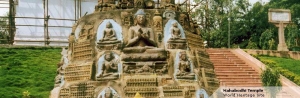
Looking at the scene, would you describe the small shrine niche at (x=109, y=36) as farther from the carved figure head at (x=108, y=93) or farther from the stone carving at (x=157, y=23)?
the carved figure head at (x=108, y=93)

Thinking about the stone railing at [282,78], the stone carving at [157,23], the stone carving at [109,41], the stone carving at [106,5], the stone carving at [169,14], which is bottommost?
the stone railing at [282,78]

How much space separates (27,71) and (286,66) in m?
11.7

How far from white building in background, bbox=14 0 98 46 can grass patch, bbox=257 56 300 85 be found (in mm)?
9677

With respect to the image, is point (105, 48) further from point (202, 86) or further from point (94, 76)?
point (202, 86)

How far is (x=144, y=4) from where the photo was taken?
30.0ft

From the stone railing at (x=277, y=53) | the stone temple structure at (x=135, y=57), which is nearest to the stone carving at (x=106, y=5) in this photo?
the stone temple structure at (x=135, y=57)

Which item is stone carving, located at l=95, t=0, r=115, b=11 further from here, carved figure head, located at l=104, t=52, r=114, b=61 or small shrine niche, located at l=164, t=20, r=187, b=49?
small shrine niche, located at l=164, t=20, r=187, b=49

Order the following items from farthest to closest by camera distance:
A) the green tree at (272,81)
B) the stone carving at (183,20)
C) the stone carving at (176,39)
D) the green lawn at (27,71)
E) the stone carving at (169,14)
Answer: the green lawn at (27,71) < the green tree at (272,81) < the stone carving at (183,20) < the stone carving at (169,14) < the stone carving at (176,39)

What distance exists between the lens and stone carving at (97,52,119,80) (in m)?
8.36

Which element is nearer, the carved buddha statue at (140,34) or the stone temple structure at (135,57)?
the stone temple structure at (135,57)

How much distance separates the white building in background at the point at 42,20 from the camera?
74.1ft

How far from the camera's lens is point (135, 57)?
8.41 metres

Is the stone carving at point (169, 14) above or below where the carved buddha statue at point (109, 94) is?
above

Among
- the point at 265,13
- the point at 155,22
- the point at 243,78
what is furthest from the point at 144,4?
the point at 265,13
